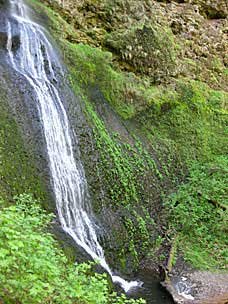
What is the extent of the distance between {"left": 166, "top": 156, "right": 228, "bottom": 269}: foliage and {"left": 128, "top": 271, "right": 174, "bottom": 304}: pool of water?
1.11m

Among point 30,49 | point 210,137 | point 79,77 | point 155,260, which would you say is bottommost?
point 155,260

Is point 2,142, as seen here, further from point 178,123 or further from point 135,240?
point 178,123

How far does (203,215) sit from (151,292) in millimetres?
2941

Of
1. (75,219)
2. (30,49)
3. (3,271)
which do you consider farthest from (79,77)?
(3,271)

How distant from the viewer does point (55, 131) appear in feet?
26.2

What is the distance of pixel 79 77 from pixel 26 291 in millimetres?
7034

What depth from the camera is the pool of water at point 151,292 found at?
6.62 metres

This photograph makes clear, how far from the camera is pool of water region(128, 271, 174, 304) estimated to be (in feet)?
21.7

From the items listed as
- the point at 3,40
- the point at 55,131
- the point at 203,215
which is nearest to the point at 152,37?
the point at 3,40

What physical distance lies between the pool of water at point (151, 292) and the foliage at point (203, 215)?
1.11m

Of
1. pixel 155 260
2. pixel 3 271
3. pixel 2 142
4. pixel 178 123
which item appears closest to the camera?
pixel 3 271

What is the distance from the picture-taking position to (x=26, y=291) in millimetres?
3445

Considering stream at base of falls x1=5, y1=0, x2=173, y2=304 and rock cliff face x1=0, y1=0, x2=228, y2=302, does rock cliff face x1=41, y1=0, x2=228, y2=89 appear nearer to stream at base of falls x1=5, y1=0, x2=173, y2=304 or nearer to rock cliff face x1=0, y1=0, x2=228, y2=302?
rock cliff face x1=0, y1=0, x2=228, y2=302

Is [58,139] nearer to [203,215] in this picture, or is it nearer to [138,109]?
[138,109]
